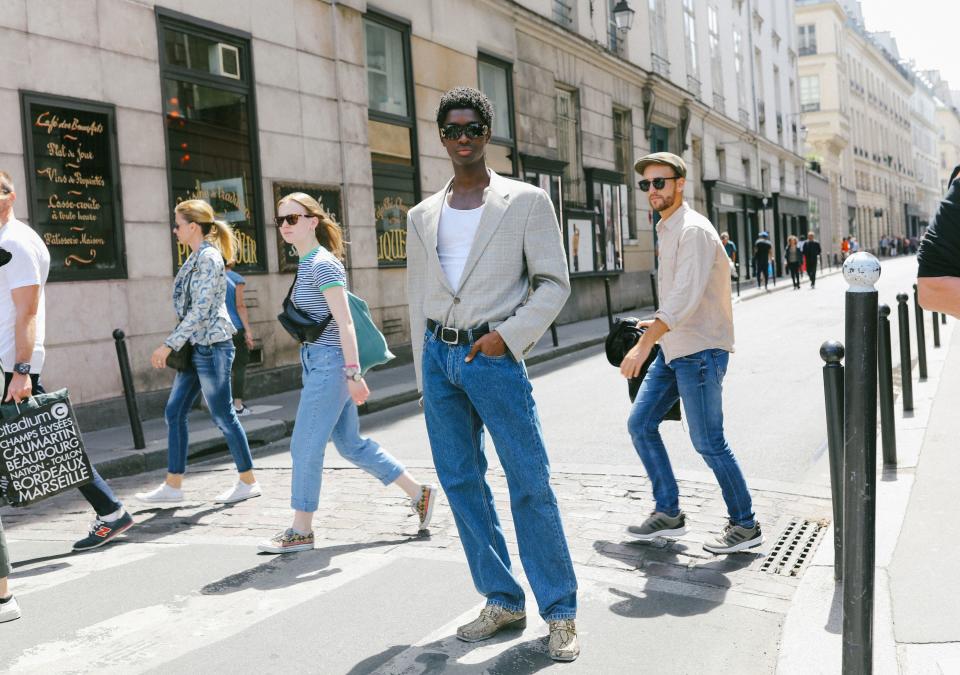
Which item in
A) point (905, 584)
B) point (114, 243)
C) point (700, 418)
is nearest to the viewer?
point (905, 584)

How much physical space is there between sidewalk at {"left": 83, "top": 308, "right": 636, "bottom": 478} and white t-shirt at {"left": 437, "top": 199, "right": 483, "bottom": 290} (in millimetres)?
4852

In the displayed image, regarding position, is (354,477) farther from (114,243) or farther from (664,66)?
(664,66)

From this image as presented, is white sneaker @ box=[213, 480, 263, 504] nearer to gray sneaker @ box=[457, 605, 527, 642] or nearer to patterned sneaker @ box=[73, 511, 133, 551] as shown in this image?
patterned sneaker @ box=[73, 511, 133, 551]

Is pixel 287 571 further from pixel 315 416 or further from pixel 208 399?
pixel 208 399

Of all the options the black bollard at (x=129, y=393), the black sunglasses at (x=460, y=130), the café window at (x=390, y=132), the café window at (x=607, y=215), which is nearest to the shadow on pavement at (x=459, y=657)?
the black sunglasses at (x=460, y=130)

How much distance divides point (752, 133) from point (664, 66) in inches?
409

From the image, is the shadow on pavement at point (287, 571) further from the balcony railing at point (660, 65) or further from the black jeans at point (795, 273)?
the black jeans at point (795, 273)

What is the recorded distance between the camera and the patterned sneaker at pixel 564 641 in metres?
3.23

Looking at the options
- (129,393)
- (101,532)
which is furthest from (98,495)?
(129,393)

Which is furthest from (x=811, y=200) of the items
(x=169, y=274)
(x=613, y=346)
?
(x=613, y=346)

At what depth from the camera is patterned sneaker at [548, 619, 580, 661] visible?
3.23 meters

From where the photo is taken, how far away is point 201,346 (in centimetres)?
579

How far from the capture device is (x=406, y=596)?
13.0ft

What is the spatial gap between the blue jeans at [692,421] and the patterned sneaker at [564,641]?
131 centimetres
